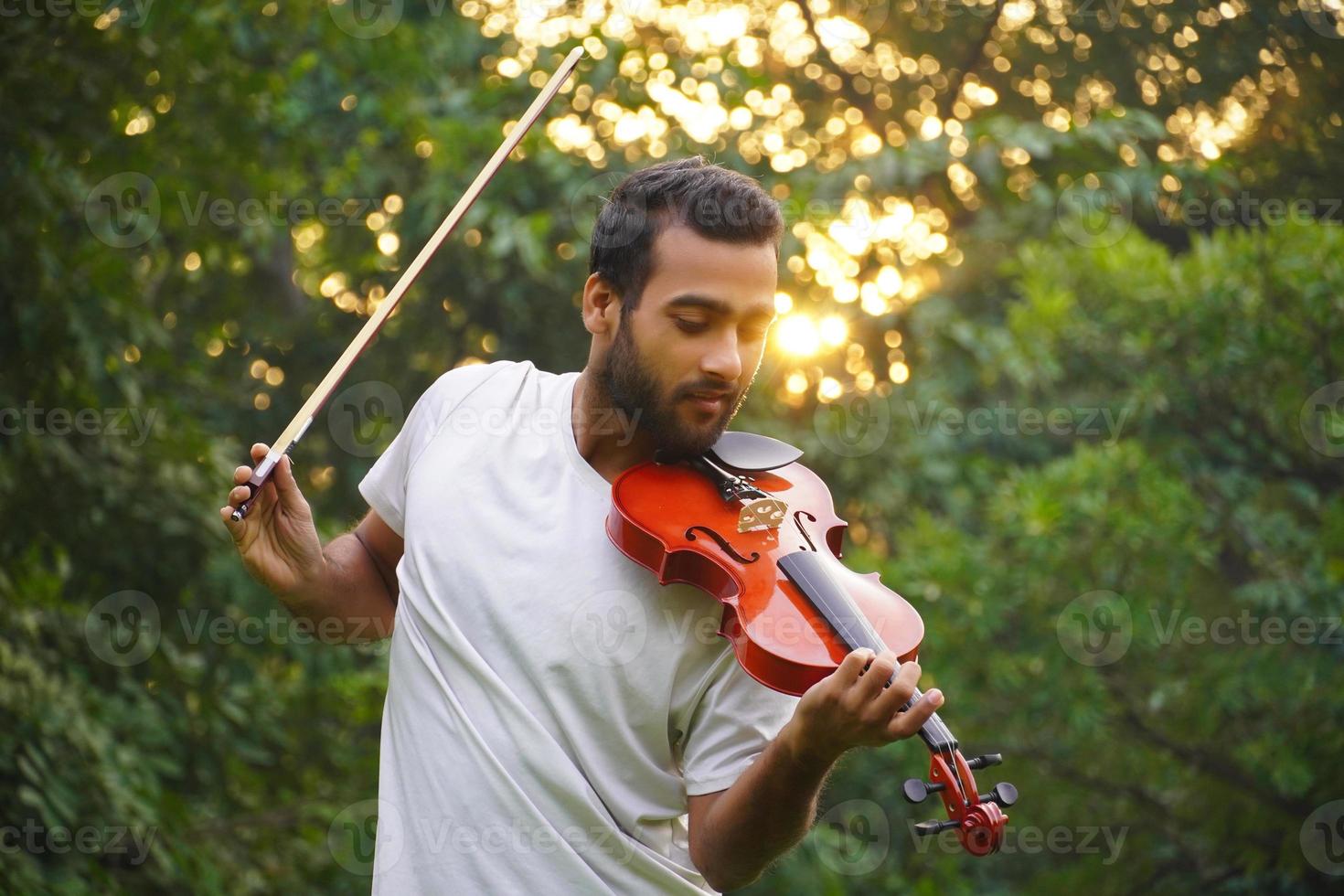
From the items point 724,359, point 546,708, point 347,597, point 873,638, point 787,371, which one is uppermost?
point 724,359

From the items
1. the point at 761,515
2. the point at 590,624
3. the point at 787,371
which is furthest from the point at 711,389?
the point at 787,371

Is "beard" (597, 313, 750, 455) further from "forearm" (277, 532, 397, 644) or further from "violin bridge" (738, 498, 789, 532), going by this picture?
"forearm" (277, 532, 397, 644)

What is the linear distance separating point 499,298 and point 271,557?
363 centimetres

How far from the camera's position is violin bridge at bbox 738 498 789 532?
1.93 m

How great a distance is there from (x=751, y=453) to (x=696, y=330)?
0.35 meters

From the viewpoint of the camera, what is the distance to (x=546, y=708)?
5.82 ft

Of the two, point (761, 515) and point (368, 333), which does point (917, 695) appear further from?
point (368, 333)

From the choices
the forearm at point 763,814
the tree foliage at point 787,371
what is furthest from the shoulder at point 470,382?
the tree foliage at point 787,371

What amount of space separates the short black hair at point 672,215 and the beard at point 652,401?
0.07m

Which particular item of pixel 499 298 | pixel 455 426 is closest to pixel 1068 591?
pixel 499 298

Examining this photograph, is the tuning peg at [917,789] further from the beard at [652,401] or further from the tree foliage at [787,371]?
the tree foliage at [787,371]

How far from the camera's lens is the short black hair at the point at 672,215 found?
6.14ft

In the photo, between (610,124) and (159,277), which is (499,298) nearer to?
(610,124)

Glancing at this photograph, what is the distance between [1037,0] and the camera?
24.2 feet
